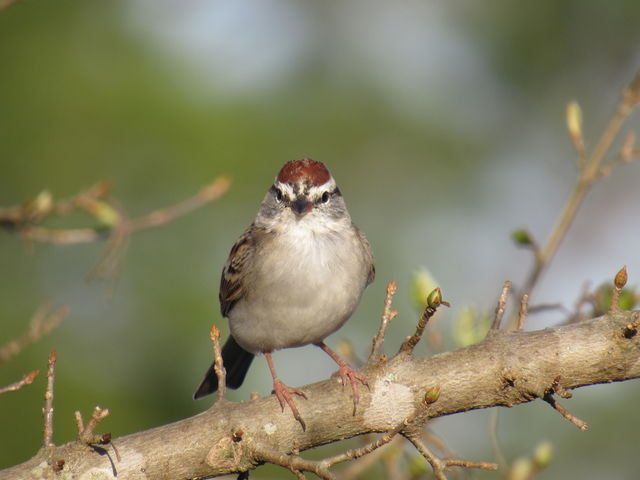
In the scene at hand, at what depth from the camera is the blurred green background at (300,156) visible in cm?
750

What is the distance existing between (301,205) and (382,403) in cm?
162

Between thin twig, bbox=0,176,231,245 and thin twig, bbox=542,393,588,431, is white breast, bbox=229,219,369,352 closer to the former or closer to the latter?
thin twig, bbox=0,176,231,245

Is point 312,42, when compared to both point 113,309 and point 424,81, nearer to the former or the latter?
point 424,81

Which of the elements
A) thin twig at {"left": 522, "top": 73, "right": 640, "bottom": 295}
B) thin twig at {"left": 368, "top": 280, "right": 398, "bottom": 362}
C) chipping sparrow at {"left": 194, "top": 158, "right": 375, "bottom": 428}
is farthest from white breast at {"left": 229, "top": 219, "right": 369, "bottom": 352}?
thin twig at {"left": 368, "top": 280, "right": 398, "bottom": 362}

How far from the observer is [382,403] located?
11.1ft

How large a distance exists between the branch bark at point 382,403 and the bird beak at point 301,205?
4.64 feet

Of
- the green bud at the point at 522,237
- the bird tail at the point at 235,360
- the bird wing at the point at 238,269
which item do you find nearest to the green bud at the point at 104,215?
the bird wing at the point at 238,269

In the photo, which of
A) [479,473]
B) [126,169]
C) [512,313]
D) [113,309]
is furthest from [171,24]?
[512,313]

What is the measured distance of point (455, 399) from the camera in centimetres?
329

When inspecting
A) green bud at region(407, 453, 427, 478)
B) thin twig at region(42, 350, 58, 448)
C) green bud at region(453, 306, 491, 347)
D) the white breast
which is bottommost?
green bud at region(407, 453, 427, 478)

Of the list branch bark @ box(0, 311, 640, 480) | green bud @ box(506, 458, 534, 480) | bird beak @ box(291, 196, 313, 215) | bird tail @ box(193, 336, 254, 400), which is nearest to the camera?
branch bark @ box(0, 311, 640, 480)

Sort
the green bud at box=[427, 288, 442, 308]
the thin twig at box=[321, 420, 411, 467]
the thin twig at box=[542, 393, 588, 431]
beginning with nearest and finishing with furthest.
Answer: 1. the thin twig at box=[321, 420, 411, 467]
2. the thin twig at box=[542, 393, 588, 431]
3. the green bud at box=[427, 288, 442, 308]

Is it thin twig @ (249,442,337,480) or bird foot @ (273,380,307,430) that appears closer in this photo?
thin twig @ (249,442,337,480)

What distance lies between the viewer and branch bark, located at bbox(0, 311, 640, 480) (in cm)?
317
